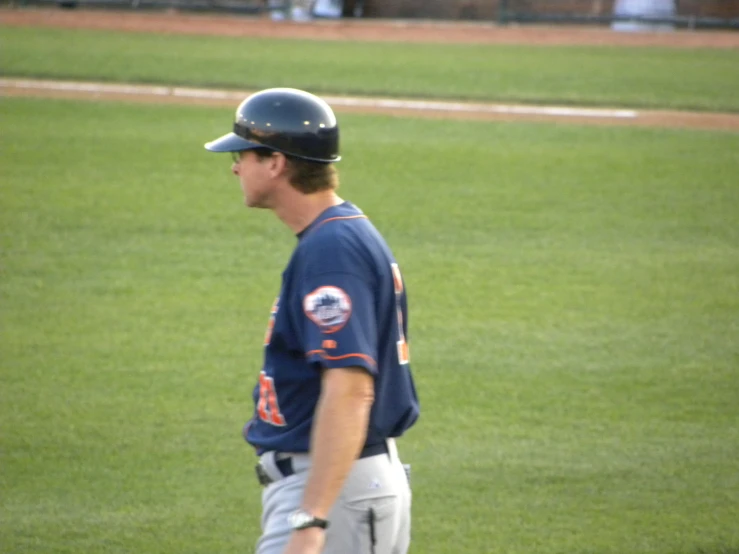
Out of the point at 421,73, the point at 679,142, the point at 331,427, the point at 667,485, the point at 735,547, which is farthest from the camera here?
the point at 421,73

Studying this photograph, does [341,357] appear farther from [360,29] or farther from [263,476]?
[360,29]

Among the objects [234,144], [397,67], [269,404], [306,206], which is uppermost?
[234,144]

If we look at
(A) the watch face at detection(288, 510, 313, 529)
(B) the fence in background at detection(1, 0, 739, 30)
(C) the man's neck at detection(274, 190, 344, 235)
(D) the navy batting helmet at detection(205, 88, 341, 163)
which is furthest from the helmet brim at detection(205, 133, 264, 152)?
(B) the fence in background at detection(1, 0, 739, 30)

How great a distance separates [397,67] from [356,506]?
17307 millimetres

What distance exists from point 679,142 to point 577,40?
36.0ft

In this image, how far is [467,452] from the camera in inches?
220

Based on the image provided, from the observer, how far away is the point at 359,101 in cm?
1617

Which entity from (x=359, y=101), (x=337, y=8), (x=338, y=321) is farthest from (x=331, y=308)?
(x=337, y=8)

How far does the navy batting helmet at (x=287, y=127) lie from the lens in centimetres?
279

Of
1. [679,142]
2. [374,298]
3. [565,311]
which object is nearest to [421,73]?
[679,142]

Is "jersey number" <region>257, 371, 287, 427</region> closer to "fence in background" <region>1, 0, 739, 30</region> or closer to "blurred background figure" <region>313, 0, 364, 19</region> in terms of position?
"fence in background" <region>1, 0, 739, 30</region>

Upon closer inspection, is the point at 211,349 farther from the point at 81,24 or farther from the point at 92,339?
the point at 81,24

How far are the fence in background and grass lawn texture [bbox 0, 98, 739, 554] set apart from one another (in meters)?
12.8

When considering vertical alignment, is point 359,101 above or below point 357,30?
above
